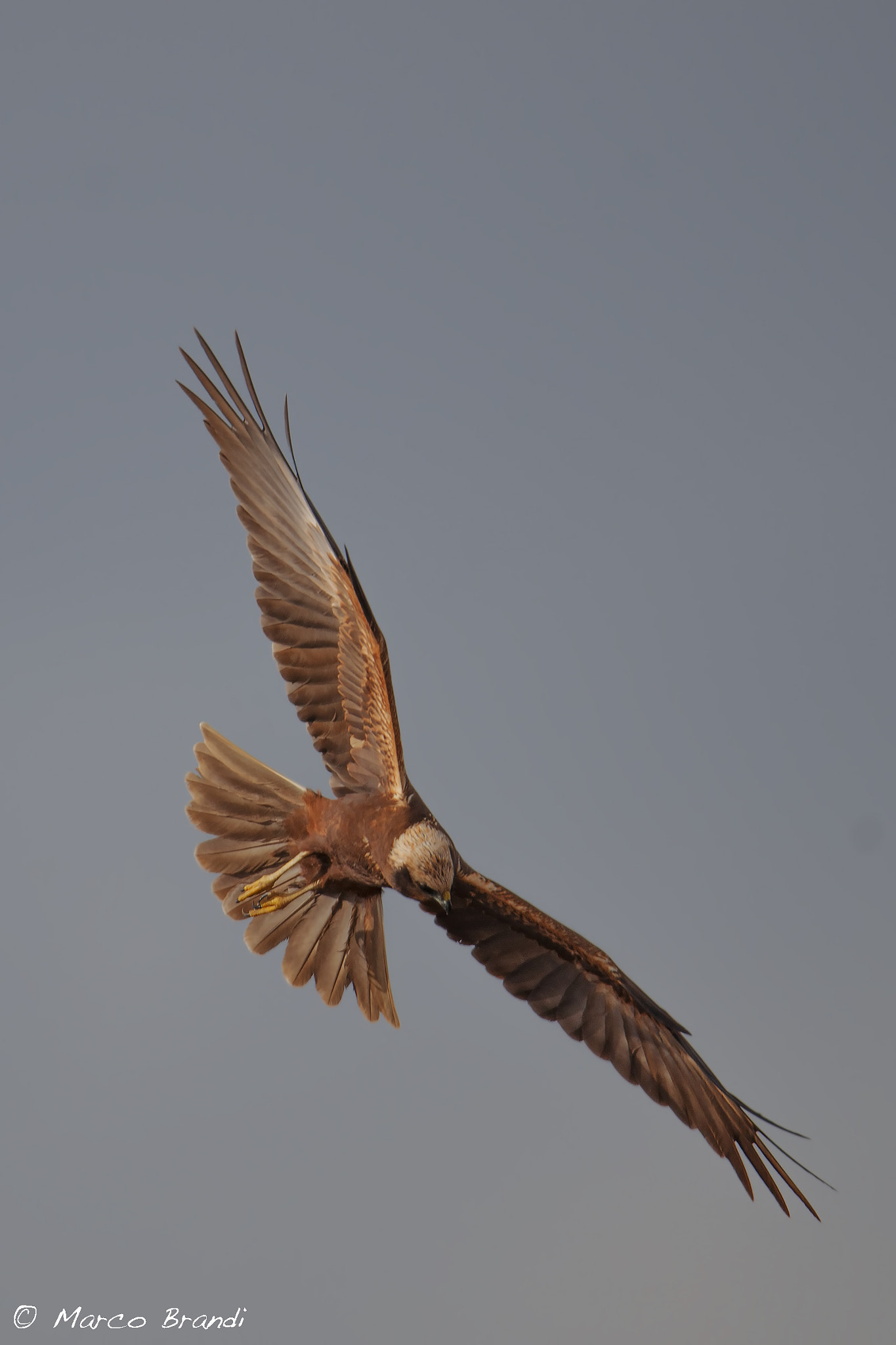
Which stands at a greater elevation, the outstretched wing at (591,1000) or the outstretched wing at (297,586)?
the outstretched wing at (297,586)

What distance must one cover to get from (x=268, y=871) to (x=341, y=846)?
33.8 inches

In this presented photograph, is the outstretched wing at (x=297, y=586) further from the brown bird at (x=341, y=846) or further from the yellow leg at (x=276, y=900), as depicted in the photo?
the yellow leg at (x=276, y=900)

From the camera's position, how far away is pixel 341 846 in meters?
6.22

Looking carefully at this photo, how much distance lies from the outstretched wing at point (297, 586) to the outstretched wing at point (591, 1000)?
128 centimetres

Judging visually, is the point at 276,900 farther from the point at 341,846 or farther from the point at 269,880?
the point at 341,846

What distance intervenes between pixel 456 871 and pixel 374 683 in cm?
114

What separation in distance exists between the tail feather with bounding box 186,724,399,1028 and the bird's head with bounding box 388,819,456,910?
1.00 meters

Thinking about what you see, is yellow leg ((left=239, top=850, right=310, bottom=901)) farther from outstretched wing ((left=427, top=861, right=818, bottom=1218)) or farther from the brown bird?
outstretched wing ((left=427, top=861, right=818, bottom=1218))

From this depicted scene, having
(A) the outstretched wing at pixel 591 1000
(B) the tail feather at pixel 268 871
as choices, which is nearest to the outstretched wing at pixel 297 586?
(B) the tail feather at pixel 268 871

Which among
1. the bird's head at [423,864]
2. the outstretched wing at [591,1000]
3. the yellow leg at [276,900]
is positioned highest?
the outstretched wing at [591,1000]

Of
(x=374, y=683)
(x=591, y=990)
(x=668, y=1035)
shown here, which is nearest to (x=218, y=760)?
(x=374, y=683)

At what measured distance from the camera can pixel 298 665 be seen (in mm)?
6953

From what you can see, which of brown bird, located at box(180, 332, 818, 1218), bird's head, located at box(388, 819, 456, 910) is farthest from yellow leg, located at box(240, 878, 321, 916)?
bird's head, located at box(388, 819, 456, 910)

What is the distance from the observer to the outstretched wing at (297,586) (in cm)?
666
